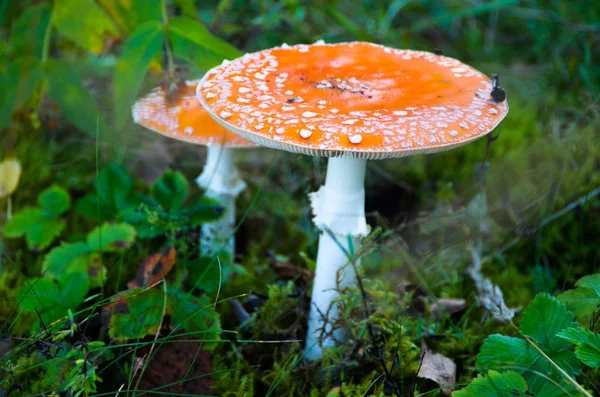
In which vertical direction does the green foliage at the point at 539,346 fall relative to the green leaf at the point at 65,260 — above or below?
above

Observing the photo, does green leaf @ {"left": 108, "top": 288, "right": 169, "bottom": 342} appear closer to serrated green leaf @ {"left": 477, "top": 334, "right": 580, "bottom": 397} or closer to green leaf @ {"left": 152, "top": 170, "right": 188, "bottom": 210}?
green leaf @ {"left": 152, "top": 170, "right": 188, "bottom": 210}

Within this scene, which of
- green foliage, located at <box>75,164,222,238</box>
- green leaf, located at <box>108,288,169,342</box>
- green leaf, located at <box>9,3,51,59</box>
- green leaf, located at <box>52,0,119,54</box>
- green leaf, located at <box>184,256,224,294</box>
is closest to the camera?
green leaf, located at <box>108,288,169,342</box>

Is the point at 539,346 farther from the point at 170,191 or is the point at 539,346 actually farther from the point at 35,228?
the point at 35,228

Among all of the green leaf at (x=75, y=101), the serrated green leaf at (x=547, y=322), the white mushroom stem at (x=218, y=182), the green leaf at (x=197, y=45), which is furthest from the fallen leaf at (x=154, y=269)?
the serrated green leaf at (x=547, y=322)

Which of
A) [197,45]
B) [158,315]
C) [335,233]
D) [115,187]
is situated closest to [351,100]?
[335,233]

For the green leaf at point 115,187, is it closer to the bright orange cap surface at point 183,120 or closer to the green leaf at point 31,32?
the bright orange cap surface at point 183,120

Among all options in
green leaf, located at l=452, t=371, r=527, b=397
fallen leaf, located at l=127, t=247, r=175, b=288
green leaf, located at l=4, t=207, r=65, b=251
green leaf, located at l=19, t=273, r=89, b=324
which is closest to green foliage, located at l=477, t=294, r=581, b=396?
green leaf, located at l=452, t=371, r=527, b=397
